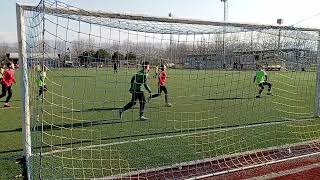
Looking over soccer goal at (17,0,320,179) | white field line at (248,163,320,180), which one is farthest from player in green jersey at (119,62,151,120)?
white field line at (248,163,320,180)

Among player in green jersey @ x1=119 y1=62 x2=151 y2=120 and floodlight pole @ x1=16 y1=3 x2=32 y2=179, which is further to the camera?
player in green jersey @ x1=119 y1=62 x2=151 y2=120

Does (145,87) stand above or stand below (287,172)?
above

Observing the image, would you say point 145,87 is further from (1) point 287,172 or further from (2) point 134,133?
(1) point 287,172

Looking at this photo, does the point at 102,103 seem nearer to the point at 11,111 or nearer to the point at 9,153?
the point at 11,111

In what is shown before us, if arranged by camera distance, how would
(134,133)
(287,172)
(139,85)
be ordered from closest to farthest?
1. (287,172)
2. (134,133)
3. (139,85)

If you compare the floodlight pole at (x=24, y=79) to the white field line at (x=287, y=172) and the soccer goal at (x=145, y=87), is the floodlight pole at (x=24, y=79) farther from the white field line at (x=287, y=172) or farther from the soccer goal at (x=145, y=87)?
the white field line at (x=287, y=172)

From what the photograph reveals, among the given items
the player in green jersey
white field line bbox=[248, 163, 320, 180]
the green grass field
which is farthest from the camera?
the player in green jersey

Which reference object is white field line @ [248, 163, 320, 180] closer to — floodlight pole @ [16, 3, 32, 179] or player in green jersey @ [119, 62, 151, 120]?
floodlight pole @ [16, 3, 32, 179]

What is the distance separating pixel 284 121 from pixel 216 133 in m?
2.98

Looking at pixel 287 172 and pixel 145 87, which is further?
pixel 145 87

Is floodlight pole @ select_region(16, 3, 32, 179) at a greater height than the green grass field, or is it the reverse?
floodlight pole @ select_region(16, 3, 32, 179)

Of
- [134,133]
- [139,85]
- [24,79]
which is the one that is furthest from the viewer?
[139,85]

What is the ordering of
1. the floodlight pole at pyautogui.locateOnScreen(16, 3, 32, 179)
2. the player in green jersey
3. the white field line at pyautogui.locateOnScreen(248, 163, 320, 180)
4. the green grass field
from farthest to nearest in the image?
the player in green jersey < the green grass field < the floodlight pole at pyautogui.locateOnScreen(16, 3, 32, 179) < the white field line at pyautogui.locateOnScreen(248, 163, 320, 180)

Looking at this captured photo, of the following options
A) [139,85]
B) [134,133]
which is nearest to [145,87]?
[139,85]
